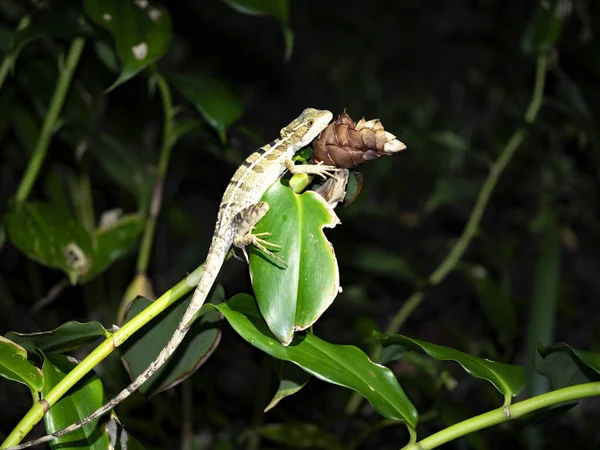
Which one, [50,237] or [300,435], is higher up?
[50,237]

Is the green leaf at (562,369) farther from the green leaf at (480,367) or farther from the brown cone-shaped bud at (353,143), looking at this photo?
the brown cone-shaped bud at (353,143)

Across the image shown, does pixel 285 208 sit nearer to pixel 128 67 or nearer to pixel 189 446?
pixel 128 67

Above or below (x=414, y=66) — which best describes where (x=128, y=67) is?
above

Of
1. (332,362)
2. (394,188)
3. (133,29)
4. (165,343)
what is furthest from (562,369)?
(394,188)

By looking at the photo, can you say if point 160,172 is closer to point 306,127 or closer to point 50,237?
point 50,237

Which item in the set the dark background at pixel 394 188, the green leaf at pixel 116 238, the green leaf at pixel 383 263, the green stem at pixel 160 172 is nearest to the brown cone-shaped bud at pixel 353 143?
the dark background at pixel 394 188

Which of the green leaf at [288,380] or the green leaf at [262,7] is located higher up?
the green leaf at [262,7]

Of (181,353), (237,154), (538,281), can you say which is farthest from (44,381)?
(538,281)
